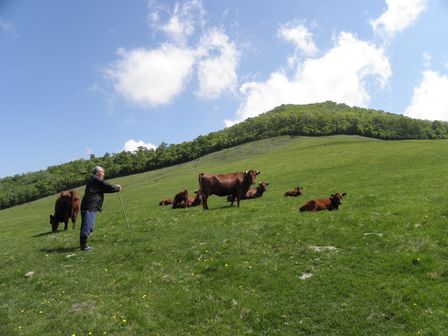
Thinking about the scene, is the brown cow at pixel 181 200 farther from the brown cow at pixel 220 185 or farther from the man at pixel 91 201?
the man at pixel 91 201

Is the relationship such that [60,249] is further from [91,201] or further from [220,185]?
[220,185]

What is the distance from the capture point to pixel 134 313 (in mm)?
10297

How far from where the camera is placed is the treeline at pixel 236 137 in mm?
121062

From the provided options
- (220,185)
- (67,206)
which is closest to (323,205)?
(220,185)

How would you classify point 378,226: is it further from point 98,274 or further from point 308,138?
point 308,138

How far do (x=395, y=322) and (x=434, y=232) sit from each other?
5.57 meters

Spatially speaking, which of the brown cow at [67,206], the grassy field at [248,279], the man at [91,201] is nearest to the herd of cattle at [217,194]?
the brown cow at [67,206]

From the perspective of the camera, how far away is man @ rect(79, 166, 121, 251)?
631 inches

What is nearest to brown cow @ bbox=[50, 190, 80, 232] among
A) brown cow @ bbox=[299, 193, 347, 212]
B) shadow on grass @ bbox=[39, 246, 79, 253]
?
shadow on grass @ bbox=[39, 246, 79, 253]

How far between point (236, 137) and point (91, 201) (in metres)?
122

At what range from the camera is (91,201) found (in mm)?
16188

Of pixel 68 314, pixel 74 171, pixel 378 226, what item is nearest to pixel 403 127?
pixel 74 171

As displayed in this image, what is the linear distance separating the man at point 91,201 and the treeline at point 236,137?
109 metres

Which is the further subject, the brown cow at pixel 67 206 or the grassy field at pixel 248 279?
the brown cow at pixel 67 206
